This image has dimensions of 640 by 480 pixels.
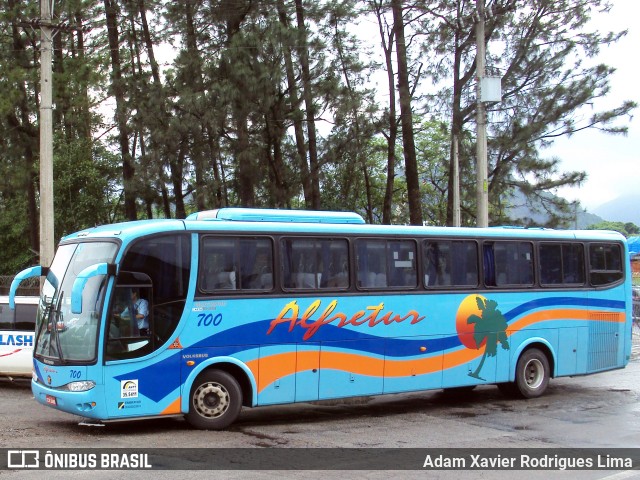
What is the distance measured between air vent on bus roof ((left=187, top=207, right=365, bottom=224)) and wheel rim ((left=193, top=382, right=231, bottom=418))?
2497 millimetres

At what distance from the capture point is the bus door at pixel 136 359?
33.7 ft

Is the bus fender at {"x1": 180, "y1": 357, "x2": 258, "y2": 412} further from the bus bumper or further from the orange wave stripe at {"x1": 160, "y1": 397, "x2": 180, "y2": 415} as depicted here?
the bus bumper

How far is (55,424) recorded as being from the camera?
1131 cm

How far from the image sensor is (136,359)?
10.4 m

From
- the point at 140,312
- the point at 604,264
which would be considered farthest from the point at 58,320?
the point at 604,264

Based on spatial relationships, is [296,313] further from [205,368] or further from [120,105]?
[120,105]

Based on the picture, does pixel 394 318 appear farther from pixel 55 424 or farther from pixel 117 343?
pixel 55 424

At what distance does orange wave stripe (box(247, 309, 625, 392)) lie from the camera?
1154 centimetres

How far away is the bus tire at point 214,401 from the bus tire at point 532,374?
19.2 ft

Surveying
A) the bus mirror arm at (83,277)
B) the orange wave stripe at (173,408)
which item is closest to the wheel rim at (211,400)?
the orange wave stripe at (173,408)

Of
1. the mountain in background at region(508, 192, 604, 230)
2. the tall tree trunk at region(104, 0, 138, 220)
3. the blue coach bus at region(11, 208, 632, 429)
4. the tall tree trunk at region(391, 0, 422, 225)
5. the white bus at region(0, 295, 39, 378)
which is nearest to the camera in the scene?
the blue coach bus at region(11, 208, 632, 429)

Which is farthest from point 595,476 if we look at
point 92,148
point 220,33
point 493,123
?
point 92,148

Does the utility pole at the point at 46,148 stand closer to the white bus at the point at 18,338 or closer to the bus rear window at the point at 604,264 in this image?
the white bus at the point at 18,338

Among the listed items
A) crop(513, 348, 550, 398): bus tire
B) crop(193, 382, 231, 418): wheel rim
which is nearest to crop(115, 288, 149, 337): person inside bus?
crop(193, 382, 231, 418): wheel rim
